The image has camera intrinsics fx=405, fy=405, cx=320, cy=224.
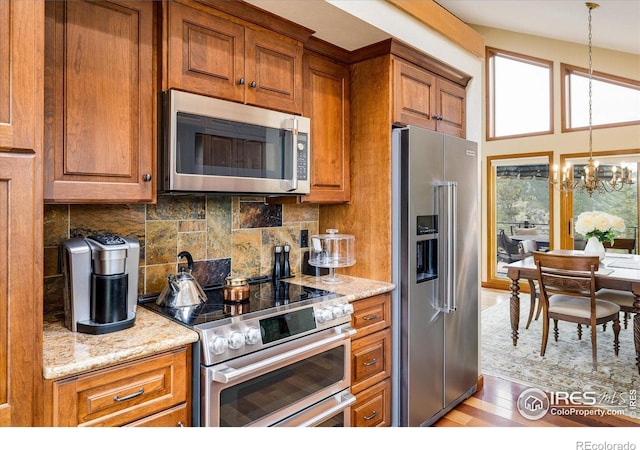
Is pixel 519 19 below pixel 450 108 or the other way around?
the other way around

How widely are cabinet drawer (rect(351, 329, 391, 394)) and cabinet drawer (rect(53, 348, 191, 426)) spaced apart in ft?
3.14

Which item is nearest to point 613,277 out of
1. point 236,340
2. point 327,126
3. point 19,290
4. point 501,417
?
point 501,417

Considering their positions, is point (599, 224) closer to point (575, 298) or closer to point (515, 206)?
point (575, 298)

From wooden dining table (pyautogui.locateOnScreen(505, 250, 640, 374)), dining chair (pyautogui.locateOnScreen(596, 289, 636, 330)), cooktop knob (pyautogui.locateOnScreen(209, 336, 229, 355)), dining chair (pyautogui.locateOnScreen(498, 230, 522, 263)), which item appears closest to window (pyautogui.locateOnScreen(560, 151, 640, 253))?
dining chair (pyautogui.locateOnScreen(498, 230, 522, 263))

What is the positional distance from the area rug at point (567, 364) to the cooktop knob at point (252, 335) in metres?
2.44

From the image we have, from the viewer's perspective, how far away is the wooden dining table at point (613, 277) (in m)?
3.21

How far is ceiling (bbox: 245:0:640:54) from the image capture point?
2033 mm

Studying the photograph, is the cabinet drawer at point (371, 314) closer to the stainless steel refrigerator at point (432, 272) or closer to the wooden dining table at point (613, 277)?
the stainless steel refrigerator at point (432, 272)

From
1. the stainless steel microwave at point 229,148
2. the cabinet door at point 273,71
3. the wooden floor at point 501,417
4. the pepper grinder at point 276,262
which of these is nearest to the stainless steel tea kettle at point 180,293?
the stainless steel microwave at point 229,148

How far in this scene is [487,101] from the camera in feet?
21.5

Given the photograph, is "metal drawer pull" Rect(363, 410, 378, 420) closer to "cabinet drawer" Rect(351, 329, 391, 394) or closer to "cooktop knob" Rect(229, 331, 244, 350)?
"cabinet drawer" Rect(351, 329, 391, 394)

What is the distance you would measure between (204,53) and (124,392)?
1.42 meters

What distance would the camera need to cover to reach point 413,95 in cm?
255

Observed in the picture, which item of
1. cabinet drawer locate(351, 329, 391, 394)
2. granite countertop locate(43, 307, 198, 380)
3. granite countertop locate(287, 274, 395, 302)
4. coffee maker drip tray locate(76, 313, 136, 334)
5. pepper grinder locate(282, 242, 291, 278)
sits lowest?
cabinet drawer locate(351, 329, 391, 394)
